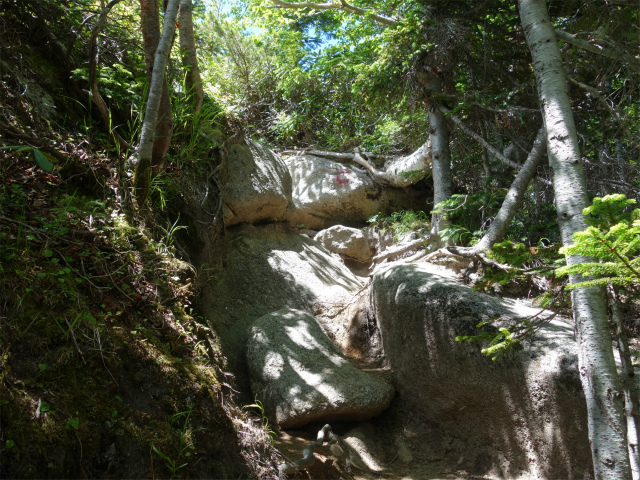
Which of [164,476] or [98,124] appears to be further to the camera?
[98,124]

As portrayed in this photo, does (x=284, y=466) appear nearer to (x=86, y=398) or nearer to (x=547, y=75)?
(x=86, y=398)

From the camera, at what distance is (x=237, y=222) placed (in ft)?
22.1

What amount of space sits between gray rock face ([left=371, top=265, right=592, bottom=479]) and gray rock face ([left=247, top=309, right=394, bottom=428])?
0.56 metres

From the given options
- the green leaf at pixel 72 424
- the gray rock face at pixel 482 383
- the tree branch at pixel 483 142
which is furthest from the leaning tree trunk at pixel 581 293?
the green leaf at pixel 72 424

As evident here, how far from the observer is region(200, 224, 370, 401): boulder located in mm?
5582

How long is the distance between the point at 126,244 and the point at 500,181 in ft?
19.5

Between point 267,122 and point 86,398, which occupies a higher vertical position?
point 267,122

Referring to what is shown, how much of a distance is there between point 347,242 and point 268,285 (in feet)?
9.59

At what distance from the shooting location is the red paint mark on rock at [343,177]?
9491 millimetres

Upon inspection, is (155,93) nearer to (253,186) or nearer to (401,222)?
(253,186)

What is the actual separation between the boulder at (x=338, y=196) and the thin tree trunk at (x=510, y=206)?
13.6 ft

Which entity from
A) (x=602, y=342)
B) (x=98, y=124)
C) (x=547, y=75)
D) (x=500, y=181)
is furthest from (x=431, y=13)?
(x=602, y=342)

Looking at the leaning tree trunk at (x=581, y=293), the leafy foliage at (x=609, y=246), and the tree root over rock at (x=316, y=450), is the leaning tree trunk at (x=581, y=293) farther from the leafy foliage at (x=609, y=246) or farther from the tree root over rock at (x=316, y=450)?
the tree root over rock at (x=316, y=450)

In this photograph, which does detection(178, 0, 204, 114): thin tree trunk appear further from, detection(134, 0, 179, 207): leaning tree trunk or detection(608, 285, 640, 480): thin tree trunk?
detection(608, 285, 640, 480): thin tree trunk
